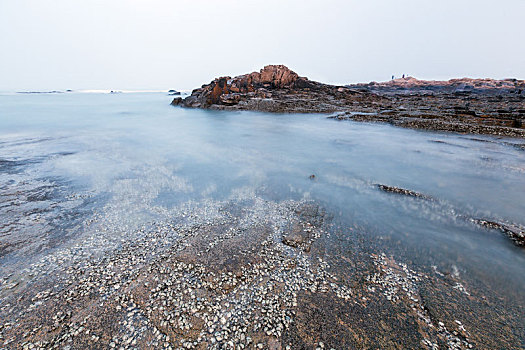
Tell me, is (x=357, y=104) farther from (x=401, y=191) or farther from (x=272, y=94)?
(x=401, y=191)

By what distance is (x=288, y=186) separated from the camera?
1073cm

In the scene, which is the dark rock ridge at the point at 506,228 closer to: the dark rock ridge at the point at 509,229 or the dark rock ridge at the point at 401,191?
the dark rock ridge at the point at 509,229

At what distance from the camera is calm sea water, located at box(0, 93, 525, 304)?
21.3 feet

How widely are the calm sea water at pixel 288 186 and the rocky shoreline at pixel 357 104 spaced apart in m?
5.98

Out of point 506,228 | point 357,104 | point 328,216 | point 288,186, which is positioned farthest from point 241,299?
point 357,104

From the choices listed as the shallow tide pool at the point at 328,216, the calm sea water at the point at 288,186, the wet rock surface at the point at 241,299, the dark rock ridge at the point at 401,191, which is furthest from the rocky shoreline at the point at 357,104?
the wet rock surface at the point at 241,299

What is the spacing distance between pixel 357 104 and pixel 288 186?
1713 inches

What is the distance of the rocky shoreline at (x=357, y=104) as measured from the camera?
2409 cm

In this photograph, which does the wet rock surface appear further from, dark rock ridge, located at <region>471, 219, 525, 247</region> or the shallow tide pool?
dark rock ridge, located at <region>471, 219, 525, 247</region>

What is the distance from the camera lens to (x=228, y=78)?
5206cm

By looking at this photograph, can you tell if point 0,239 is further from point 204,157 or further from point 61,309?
point 204,157

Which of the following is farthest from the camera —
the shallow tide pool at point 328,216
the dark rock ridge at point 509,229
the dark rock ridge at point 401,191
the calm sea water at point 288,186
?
the dark rock ridge at point 401,191

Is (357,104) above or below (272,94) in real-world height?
below

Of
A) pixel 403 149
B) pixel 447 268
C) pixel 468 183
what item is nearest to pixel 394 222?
pixel 447 268
